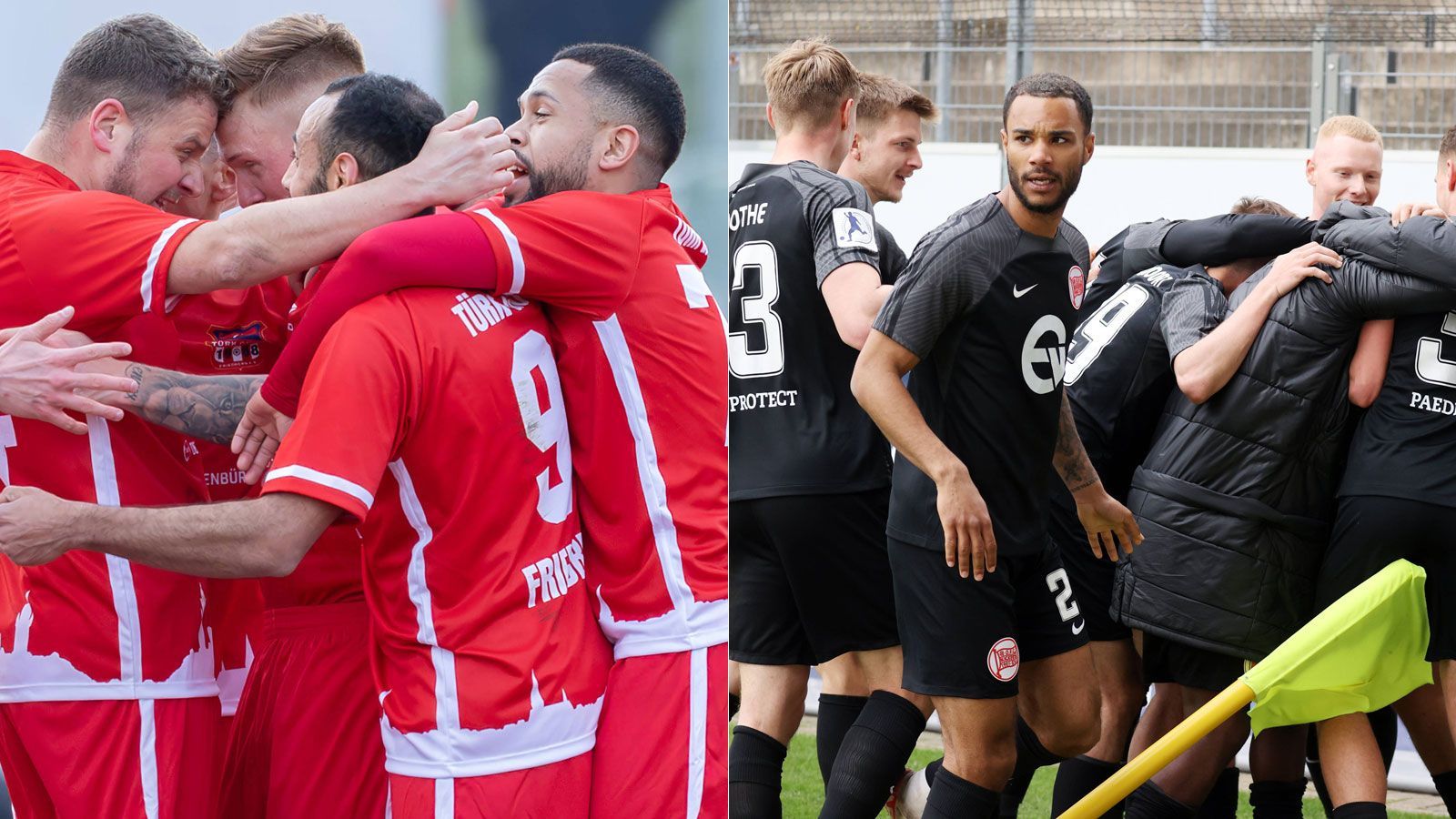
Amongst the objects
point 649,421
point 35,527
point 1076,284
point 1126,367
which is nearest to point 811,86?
point 1076,284

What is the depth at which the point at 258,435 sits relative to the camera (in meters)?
1.92

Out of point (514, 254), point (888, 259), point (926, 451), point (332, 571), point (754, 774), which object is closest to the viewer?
point (514, 254)

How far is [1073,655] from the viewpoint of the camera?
11.1ft

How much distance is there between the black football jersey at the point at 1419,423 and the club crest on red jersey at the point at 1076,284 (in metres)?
0.85

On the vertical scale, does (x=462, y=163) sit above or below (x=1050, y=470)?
A: above

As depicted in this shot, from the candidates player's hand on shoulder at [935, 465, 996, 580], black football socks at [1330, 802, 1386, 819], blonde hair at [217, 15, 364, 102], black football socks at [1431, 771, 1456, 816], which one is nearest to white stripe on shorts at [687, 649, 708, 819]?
blonde hair at [217, 15, 364, 102]

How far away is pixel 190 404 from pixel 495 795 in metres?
0.65

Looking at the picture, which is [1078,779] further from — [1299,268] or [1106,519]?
[1299,268]

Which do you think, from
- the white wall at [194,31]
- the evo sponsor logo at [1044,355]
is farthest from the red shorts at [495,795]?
the evo sponsor logo at [1044,355]

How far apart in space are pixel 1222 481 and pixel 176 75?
2.53 m

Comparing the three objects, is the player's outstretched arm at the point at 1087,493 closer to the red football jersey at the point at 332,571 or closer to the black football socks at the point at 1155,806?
the black football socks at the point at 1155,806

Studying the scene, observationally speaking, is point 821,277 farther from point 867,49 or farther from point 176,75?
point 867,49

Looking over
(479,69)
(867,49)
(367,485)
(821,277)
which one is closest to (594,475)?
(367,485)

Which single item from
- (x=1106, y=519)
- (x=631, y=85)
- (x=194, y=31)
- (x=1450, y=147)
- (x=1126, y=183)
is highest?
(x=194, y=31)
